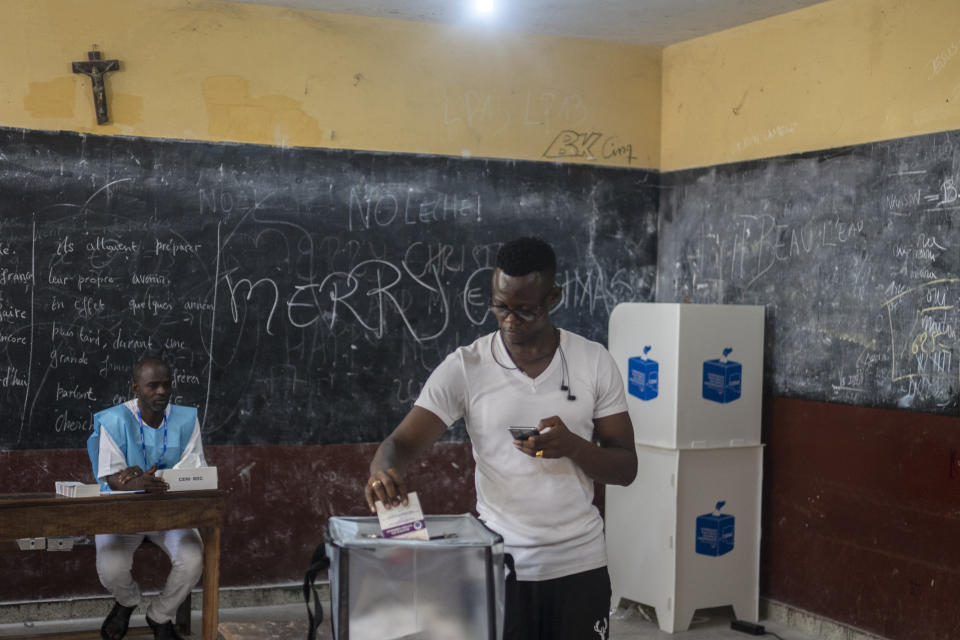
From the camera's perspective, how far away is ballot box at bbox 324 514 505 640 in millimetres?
1903

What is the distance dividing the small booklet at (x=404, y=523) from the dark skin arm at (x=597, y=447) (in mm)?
327

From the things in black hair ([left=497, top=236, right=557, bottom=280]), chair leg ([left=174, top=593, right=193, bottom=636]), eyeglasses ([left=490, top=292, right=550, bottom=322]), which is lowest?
→ chair leg ([left=174, top=593, right=193, bottom=636])

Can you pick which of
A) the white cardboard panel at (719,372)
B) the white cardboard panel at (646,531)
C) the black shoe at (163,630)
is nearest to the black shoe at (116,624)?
the black shoe at (163,630)

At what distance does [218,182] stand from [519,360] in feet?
10.7

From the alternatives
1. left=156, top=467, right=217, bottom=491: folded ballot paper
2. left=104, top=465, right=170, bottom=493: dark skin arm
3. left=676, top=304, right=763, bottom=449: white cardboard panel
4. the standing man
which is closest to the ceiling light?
left=676, top=304, right=763, bottom=449: white cardboard panel

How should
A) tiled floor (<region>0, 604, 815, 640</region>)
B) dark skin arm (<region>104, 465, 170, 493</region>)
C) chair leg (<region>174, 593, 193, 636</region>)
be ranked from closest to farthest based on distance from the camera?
dark skin arm (<region>104, 465, 170, 493</region>) → chair leg (<region>174, 593, 193, 636</region>) → tiled floor (<region>0, 604, 815, 640</region>)

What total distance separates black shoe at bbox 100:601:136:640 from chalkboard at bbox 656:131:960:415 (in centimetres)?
334

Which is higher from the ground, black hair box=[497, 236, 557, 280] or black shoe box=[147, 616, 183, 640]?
black hair box=[497, 236, 557, 280]

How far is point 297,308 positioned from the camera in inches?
212

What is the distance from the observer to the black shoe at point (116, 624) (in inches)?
176

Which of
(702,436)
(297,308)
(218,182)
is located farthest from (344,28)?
(702,436)

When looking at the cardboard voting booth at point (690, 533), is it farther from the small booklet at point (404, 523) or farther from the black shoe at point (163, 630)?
the small booklet at point (404, 523)

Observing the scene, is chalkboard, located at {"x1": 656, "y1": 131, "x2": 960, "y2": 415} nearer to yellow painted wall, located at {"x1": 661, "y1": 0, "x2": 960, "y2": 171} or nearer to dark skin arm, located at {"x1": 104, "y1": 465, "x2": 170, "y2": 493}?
yellow painted wall, located at {"x1": 661, "y1": 0, "x2": 960, "y2": 171}

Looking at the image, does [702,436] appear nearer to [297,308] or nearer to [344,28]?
[297,308]
